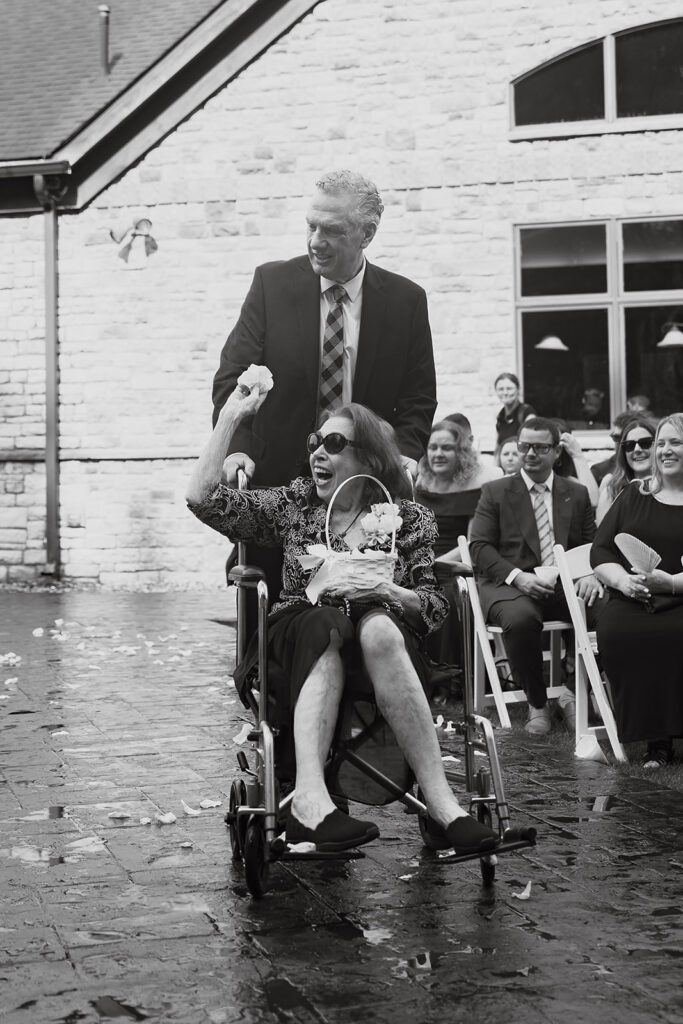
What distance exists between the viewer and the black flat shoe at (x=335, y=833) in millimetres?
4168

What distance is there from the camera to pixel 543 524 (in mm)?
8211

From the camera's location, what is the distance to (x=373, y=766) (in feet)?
15.0

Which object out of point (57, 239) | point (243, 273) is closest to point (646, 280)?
point (243, 273)

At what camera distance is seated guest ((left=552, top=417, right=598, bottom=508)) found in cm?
946

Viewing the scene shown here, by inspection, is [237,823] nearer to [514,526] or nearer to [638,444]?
[514,526]

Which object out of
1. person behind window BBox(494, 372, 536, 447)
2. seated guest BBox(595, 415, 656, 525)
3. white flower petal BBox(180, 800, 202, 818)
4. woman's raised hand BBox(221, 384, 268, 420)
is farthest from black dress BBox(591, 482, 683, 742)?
person behind window BBox(494, 372, 536, 447)

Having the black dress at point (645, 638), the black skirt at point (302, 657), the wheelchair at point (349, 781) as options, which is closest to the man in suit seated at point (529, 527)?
the black dress at point (645, 638)

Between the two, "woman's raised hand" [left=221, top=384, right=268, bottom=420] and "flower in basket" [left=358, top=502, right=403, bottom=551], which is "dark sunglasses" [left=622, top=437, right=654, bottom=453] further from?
"woman's raised hand" [left=221, top=384, right=268, bottom=420]

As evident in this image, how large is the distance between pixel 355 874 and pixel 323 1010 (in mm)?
1278

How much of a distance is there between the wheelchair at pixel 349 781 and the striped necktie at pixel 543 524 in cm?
334

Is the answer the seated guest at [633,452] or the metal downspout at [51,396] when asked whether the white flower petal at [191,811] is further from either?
the metal downspout at [51,396]

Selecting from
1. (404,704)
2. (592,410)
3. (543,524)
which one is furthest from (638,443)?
(592,410)

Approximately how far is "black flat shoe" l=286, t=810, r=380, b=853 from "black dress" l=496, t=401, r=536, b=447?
937 cm

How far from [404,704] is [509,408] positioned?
948 centimetres
